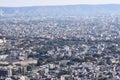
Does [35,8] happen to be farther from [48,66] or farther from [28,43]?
[48,66]

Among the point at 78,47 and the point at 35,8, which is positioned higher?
the point at 78,47

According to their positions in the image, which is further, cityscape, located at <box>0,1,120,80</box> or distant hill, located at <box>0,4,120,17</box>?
distant hill, located at <box>0,4,120,17</box>

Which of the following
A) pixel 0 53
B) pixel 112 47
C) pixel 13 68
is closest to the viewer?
pixel 13 68

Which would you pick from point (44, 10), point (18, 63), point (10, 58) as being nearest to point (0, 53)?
point (10, 58)

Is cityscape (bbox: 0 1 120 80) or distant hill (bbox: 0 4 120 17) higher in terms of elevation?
cityscape (bbox: 0 1 120 80)

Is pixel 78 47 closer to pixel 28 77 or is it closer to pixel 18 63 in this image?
pixel 18 63

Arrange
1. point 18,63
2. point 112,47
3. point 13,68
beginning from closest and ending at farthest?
point 13,68, point 18,63, point 112,47

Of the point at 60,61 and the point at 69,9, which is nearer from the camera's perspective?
the point at 60,61

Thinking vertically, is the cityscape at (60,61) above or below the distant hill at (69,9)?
above

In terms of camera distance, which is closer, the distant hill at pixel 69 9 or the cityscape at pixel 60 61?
the cityscape at pixel 60 61

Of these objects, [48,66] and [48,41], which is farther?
[48,41]

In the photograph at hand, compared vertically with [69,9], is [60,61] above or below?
above
